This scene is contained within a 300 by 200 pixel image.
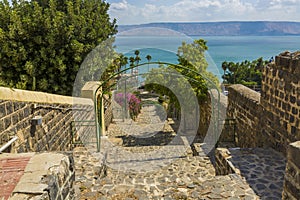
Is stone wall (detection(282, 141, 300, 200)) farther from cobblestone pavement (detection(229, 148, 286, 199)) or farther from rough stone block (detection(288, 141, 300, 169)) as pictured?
cobblestone pavement (detection(229, 148, 286, 199))

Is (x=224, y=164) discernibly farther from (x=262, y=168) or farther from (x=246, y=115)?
(x=246, y=115)

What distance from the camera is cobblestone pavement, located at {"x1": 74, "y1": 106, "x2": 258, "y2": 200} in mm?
4625

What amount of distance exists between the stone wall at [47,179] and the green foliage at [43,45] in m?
7.48

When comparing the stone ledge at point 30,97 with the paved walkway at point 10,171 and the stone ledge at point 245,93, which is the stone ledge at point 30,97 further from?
the stone ledge at point 245,93

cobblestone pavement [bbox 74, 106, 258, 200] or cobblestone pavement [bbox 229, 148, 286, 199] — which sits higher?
cobblestone pavement [bbox 229, 148, 286, 199]

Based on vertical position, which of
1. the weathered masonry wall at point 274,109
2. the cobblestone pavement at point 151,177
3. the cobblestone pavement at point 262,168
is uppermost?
the weathered masonry wall at point 274,109

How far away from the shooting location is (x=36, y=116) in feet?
16.6

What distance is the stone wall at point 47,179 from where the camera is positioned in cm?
233

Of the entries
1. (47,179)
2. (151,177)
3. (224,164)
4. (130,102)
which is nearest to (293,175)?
(47,179)

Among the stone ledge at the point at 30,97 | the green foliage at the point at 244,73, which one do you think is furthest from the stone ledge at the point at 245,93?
the green foliage at the point at 244,73

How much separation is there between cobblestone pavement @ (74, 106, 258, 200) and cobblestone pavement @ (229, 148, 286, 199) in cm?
21

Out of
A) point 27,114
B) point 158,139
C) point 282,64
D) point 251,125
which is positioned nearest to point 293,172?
point 282,64

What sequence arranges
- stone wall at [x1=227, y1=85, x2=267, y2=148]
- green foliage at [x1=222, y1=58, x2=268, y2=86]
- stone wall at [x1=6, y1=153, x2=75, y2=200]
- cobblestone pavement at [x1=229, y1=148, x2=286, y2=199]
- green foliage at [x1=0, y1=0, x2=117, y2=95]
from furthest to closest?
1. green foliage at [x1=222, y1=58, x2=268, y2=86]
2. green foliage at [x1=0, y1=0, x2=117, y2=95]
3. stone wall at [x1=227, y1=85, x2=267, y2=148]
4. cobblestone pavement at [x1=229, y1=148, x2=286, y2=199]
5. stone wall at [x1=6, y1=153, x2=75, y2=200]

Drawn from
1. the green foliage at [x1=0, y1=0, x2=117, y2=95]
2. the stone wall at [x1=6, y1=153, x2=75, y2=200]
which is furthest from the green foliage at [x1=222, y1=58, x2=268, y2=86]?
the stone wall at [x1=6, y1=153, x2=75, y2=200]
